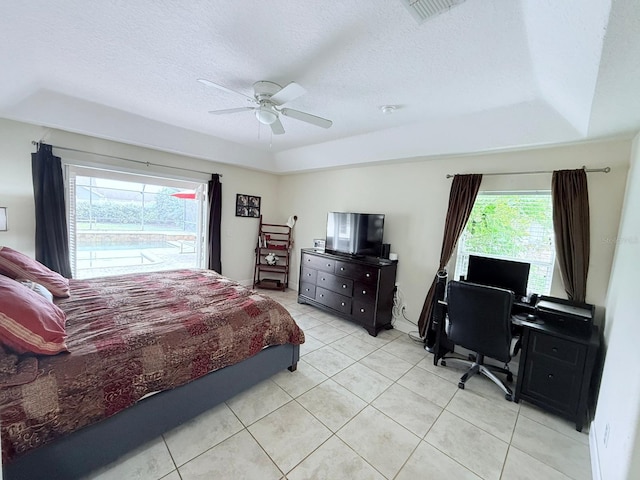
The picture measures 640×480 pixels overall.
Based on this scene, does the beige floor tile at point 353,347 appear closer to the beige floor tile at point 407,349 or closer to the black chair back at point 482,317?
the beige floor tile at point 407,349

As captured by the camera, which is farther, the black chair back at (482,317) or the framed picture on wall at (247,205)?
the framed picture on wall at (247,205)

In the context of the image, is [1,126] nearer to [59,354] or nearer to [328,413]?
[59,354]

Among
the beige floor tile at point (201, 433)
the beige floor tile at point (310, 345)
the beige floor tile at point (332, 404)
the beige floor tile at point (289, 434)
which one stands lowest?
the beige floor tile at point (201, 433)

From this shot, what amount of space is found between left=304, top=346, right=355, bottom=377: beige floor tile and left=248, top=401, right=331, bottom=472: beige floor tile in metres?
0.59

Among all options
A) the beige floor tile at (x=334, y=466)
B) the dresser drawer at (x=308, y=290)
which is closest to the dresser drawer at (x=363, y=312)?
the dresser drawer at (x=308, y=290)

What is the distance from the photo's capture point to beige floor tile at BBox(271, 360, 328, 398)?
7.51 feet

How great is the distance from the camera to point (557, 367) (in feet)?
6.91

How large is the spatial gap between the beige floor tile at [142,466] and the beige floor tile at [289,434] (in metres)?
0.52

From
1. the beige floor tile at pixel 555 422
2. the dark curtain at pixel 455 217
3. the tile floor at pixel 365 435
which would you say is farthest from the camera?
the dark curtain at pixel 455 217

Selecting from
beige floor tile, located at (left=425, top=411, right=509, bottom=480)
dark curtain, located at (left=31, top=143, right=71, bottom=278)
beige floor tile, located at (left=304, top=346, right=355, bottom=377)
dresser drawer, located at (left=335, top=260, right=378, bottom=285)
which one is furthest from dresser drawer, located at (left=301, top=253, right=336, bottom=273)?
dark curtain, located at (left=31, top=143, right=71, bottom=278)

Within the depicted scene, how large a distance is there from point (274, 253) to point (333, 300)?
77.2 inches

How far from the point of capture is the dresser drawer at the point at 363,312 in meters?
3.42

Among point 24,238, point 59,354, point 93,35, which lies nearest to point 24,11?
point 93,35

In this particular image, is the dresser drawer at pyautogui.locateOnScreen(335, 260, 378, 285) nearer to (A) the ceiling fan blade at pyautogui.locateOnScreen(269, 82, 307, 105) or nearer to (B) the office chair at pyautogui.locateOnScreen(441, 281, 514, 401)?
(B) the office chair at pyautogui.locateOnScreen(441, 281, 514, 401)
